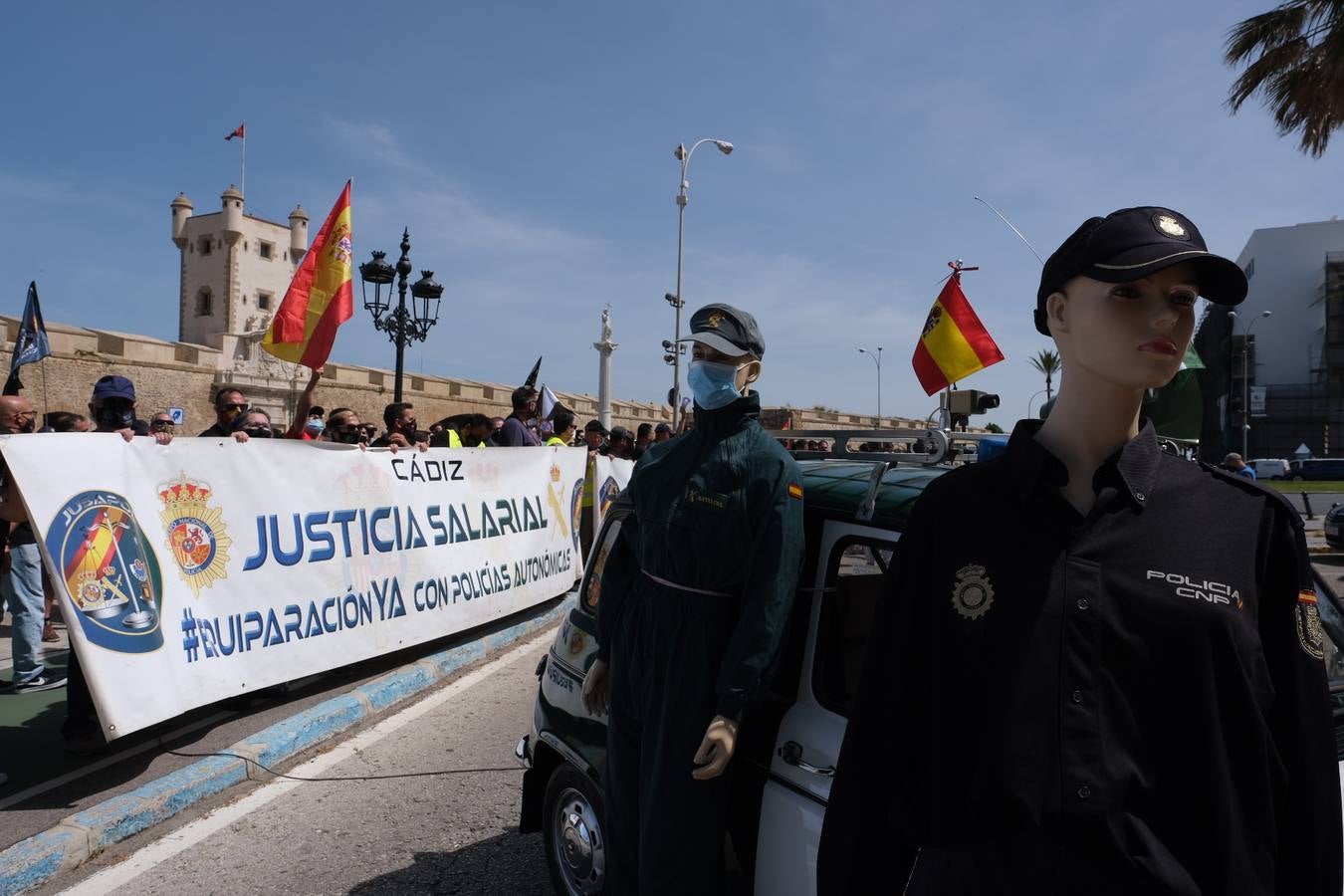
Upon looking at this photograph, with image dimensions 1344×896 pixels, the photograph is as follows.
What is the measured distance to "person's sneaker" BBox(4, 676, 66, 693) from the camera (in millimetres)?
5707

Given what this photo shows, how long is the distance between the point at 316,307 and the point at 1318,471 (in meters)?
48.2

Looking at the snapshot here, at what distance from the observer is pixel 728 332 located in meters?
2.85

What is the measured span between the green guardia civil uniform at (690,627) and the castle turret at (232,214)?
8092 cm

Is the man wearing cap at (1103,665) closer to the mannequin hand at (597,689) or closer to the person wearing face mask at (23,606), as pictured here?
the mannequin hand at (597,689)

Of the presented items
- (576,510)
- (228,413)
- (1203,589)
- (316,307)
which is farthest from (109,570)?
(576,510)

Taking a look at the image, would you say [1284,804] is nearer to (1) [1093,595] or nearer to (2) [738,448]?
(1) [1093,595]

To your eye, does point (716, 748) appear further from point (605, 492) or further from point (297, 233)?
point (297, 233)

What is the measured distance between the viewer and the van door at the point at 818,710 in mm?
2189

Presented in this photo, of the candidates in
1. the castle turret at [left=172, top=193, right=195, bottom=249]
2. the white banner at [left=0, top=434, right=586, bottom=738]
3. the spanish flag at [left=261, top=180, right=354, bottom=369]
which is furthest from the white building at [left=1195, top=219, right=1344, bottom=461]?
the castle turret at [left=172, top=193, right=195, bottom=249]

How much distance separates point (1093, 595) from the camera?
1.28m

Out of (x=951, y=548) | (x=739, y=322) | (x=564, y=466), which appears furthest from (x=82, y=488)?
(x=564, y=466)

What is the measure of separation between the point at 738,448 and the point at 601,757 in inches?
42.0

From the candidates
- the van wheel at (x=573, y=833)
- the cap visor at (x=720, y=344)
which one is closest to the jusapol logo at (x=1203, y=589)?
the cap visor at (x=720, y=344)

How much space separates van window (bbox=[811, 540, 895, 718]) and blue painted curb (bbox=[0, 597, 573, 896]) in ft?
10.3
